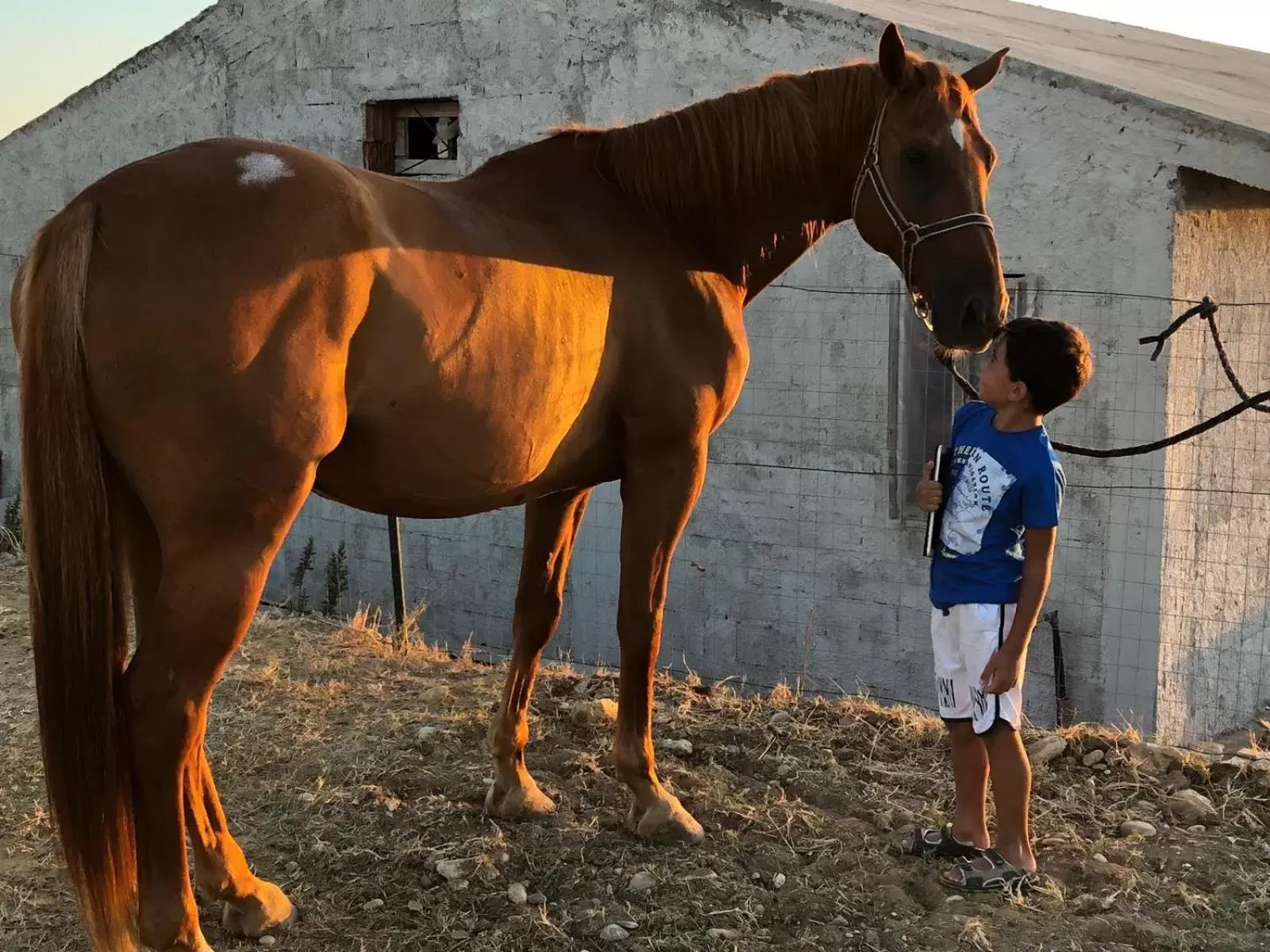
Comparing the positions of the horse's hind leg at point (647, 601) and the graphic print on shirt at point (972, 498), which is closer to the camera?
the graphic print on shirt at point (972, 498)

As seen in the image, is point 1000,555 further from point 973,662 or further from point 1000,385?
point 1000,385

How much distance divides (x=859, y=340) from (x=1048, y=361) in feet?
12.1

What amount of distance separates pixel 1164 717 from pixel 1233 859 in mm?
2638

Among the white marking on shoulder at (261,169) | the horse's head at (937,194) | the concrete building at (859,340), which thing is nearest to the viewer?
the white marking on shoulder at (261,169)

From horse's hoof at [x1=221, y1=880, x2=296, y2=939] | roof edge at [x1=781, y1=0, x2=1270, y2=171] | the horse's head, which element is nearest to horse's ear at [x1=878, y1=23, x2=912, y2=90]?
the horse's head

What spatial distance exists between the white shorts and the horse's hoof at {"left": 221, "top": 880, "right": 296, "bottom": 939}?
181 centimetres

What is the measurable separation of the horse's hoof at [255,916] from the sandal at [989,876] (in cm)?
177

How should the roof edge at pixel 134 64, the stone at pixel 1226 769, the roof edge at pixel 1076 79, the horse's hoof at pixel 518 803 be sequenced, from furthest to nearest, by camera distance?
the roof edge at pixel 134 64, the roof edge at pixel 1076 79, the stone at pixel 1226 769, the horse's hoof at pixel 518 803

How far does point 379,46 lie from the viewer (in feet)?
25.8

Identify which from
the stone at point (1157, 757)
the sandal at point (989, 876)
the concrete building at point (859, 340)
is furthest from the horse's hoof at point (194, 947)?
the concrete building at point (859, 340)

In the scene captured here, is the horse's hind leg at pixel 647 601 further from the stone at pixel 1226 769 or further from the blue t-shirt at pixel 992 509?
the stone at pixel 1226 769

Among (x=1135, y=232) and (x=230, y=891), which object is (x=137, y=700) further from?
(x=1135, y=232)

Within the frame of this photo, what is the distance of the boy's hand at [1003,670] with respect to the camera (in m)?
2.70

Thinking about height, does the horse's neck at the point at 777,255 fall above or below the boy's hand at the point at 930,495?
above
